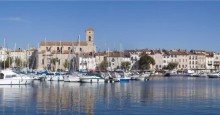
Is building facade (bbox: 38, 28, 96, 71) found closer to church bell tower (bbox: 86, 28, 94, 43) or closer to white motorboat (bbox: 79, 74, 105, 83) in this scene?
church bell tower (bbox: 86, 28, 94, 43)

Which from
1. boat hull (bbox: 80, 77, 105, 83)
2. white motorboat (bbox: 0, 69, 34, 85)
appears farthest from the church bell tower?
white motorboat (bbox: 0, 69, 34, 85)

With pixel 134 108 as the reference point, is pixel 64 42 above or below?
above

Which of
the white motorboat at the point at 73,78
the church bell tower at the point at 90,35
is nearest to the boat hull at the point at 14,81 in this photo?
the white motorboat at the point at 73,78

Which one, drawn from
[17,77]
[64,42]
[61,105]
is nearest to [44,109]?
[61,105]

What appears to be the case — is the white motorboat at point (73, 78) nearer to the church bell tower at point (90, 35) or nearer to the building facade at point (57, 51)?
the building facade at point (57, 51)

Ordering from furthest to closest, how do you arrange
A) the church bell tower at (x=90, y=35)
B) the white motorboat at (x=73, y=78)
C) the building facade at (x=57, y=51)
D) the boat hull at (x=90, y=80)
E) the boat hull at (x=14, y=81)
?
the church bell tower at (x=90, y=35) → the building facade at (x=57, y=51) → the white motorboat at (x=73, y=78) → the boat hull at (x=90, y=80) → the boat hull at (x=14, y=81)

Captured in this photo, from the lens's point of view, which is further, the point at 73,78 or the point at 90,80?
the point at 73,78

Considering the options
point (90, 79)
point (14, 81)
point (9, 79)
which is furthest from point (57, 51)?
point (9, 79)

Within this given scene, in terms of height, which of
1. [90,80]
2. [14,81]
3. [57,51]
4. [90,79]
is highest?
[57,51]

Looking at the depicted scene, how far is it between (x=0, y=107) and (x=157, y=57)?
109746 millimetres

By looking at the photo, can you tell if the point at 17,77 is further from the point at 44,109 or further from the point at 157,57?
the point at 157,57

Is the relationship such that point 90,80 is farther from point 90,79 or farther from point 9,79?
point 9,79

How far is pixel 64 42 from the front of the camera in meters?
128

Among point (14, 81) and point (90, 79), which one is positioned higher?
point (14, 81)
